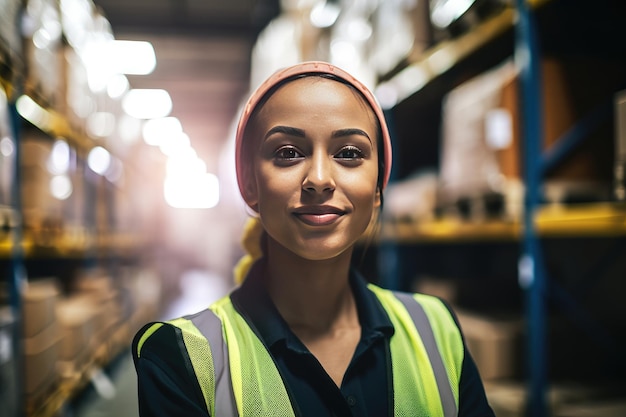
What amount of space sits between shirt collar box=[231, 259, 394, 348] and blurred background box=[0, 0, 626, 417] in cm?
7

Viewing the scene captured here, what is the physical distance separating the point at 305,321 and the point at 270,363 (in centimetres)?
13

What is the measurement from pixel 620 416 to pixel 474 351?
0.72 metres

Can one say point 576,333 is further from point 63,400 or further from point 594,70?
point 63,400

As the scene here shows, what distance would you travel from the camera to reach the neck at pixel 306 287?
991 millimetres

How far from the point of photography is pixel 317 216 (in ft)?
2.84

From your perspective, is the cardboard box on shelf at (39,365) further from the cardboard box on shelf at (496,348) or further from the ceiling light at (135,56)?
the cardboard box on shelf at (496,348)

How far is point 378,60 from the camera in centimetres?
354

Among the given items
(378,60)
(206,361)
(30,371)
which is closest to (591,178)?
(378,60)

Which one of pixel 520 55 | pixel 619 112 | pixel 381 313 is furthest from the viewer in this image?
pixel 520 55

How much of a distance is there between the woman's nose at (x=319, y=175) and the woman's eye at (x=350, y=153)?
0.10ft

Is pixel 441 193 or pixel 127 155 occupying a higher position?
pixel 127 155

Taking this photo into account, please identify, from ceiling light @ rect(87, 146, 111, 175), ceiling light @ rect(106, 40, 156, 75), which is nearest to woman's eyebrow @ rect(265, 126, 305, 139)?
ceiling light @ rect(106, 40, 156, 75)

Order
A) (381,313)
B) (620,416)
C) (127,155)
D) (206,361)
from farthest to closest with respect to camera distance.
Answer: (127,155)
(620,416)
(381,313)
(206,361)

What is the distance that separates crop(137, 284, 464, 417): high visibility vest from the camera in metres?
0.85
